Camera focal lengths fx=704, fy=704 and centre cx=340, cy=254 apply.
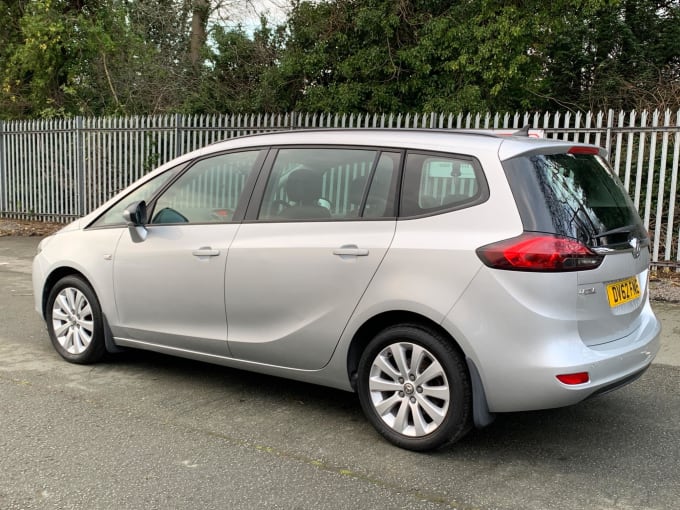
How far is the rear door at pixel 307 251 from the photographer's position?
3.91 m

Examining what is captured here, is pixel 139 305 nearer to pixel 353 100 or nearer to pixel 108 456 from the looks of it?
pixel 108 456

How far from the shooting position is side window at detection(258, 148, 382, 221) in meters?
4.05

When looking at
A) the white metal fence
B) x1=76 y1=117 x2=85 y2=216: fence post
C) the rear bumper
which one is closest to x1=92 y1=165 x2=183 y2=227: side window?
the rear bumper

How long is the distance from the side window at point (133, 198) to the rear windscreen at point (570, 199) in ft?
8.16

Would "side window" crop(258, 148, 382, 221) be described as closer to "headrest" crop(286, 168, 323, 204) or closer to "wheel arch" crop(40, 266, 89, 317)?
"headrest" crop(286, 168, 323, 204)

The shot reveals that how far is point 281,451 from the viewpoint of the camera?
3.79 m

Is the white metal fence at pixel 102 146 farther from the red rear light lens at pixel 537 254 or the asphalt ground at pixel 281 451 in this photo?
the red rear light lens at pixel 537 254

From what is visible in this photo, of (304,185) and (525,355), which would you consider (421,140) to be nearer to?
(304,185)

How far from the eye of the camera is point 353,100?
46.7ft

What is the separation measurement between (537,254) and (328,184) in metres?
1.42

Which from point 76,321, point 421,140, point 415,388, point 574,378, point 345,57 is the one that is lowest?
point 76,321

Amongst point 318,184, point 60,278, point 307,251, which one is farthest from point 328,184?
point 60,278

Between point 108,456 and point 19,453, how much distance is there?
19.2 inches

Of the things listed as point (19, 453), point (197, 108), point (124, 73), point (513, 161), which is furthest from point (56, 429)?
point (124, 73)
